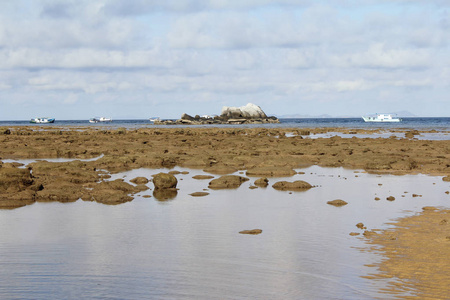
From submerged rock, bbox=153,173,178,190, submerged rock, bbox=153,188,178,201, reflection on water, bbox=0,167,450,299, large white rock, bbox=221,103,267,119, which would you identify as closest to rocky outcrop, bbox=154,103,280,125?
large white rock, bbox=221,103,267,119

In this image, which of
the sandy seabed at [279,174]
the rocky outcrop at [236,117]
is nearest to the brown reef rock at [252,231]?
the sandy seabed at [279,174]

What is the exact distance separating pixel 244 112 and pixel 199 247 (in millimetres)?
172880

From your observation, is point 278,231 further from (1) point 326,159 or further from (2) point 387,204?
(1) point 326,159

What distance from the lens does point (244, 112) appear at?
18512 cm

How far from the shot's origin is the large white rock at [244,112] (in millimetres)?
183375

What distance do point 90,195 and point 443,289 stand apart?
601 inches

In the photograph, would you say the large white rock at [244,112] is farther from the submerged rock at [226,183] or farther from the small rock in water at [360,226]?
the small rock in water at [360,226]

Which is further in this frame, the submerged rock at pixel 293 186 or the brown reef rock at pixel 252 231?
the submerged rock at pixel 293 186

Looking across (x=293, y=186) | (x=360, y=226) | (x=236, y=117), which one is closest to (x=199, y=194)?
(x=293, y=186)

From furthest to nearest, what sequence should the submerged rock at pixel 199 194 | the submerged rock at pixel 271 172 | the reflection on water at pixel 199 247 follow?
the submerged rock at pixel 271 172, the submerged rock at pixel 199 194, the reflection on water at pixel 199 247

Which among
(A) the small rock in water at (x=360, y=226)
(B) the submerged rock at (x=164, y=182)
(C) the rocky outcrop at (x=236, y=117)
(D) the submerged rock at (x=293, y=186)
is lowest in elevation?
(A) the small rock in water at (x=360, y=226)

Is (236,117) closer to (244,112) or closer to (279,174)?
(244,112)

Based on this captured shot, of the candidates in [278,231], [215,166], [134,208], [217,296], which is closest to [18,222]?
[134,208]

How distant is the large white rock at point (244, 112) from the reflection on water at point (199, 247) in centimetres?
16162
